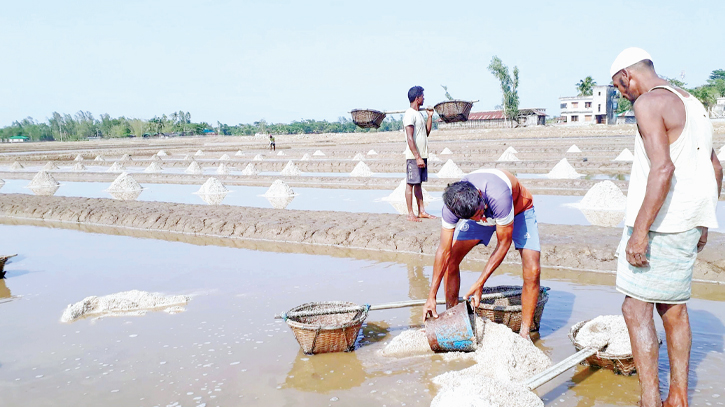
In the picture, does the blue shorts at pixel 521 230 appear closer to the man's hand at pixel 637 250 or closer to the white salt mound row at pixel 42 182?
the man's hand at pixel 637 250

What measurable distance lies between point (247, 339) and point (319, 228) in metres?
3.08

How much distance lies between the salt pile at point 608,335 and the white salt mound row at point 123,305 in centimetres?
280

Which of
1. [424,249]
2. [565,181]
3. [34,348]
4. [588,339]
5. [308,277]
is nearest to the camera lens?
[588,339]

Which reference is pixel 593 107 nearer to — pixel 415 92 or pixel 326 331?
pixel 415 92

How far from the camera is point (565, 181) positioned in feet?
33.5

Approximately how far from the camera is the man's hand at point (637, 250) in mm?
2094

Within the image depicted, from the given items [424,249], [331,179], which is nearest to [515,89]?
[331,179]

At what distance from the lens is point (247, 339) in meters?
3.46

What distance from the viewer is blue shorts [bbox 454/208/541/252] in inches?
119

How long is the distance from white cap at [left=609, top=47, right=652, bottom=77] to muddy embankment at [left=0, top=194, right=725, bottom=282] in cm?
284

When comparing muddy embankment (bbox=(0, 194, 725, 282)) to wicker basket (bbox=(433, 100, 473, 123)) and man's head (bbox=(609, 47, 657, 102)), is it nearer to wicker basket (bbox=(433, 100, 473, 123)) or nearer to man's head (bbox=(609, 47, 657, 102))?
wicker basket (bbox=(433, 100, 473, 123))

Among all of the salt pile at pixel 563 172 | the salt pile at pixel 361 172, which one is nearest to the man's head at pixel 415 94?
the salt pile at pixel 563 172

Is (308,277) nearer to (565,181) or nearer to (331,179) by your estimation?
(565,181)

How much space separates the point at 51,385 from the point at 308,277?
2.28 m
